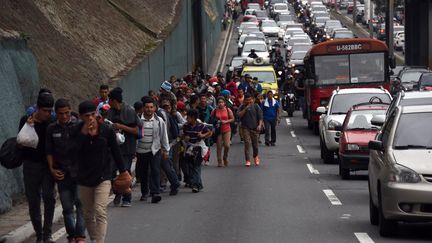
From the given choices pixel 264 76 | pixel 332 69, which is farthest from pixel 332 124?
pixel 264 76

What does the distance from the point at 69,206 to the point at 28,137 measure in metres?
0.99

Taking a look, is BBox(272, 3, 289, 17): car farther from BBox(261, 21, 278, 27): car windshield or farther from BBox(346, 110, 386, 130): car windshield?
BBox(346, 110, 386, 130): car windshield

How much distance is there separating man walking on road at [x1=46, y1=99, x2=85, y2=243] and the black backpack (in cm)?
55

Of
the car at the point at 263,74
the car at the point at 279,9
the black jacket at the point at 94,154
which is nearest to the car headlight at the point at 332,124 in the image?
the black jacket at the point at 94,154

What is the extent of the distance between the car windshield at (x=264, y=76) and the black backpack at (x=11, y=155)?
32.8m

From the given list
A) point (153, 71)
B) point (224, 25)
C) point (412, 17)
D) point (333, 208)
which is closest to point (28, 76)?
point (333, 208)

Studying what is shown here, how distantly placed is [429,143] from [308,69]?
24307mm

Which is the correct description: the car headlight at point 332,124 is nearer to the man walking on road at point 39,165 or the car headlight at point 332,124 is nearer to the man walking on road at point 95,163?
the man walking on road at point 39,165

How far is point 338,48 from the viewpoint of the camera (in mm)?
38594

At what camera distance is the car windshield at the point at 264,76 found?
47312 millimetres

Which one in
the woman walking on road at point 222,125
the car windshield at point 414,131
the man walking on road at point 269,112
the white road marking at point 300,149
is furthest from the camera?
the man walking on road at point 269,112

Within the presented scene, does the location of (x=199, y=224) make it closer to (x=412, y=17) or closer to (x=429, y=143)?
(x=429, y=143)

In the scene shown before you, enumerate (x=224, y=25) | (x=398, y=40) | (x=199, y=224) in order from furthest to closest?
(x=224, y=25), (x=398, y=40), (x=199, y=224)

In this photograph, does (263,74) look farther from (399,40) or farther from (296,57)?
(399,40)
